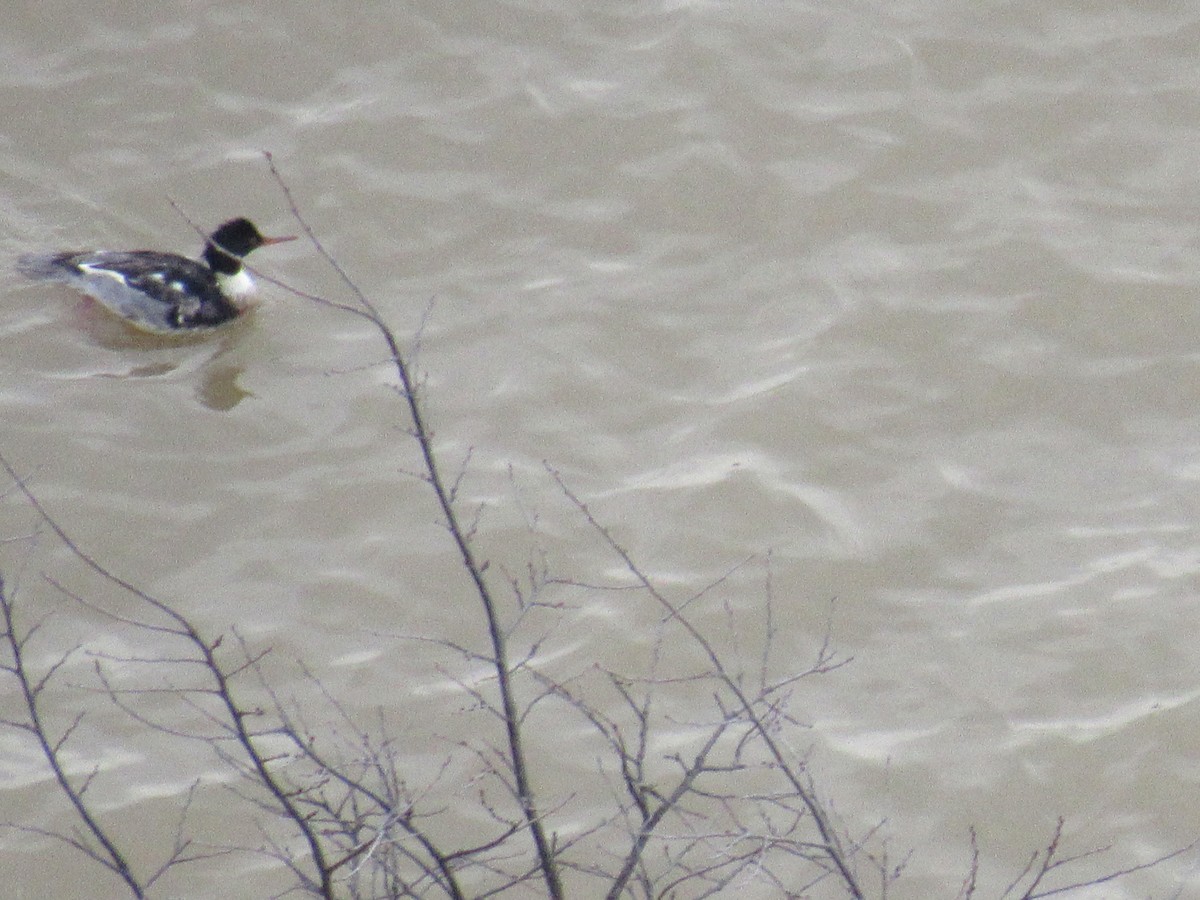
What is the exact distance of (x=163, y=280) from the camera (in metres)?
7.17

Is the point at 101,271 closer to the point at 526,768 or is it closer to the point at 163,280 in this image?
the point at 163,280

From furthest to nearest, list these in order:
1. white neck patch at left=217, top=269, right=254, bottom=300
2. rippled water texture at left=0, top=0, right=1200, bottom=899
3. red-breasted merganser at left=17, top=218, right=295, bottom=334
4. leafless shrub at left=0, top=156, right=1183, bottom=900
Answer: red-breasted merganser at left=17, top=218, right=295, bottom=334
white neck patch at left=217, top=269, right=254, bottom=300
rippled water texture at left=0, top=0, right=1200, bottom=899
leafless shrub at left=0, top=156, right=1183, bottom=900

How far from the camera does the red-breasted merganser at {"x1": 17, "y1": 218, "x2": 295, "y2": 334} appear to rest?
708 centimetres

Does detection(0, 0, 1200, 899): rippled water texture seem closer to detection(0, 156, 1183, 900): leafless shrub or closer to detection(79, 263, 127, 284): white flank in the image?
detection(0, 156, 1183, 900): leafless shrub

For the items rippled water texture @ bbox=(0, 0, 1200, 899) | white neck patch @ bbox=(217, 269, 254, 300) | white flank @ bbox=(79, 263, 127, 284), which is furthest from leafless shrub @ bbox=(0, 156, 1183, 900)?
white flank @ bbox=(79, 263, 127, 284)

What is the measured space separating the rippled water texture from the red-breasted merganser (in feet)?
0.37

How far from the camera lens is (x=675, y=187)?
766cm

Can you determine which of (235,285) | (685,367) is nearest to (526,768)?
(685,367)

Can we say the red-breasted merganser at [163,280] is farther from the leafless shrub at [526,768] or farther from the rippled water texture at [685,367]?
the leafless shrub at [526,768]

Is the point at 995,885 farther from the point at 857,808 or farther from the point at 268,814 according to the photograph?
the point at 268,814

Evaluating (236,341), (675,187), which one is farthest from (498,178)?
(236,341)

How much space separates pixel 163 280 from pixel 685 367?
2116 millimetres

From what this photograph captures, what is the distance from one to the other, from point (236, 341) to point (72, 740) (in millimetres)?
2255

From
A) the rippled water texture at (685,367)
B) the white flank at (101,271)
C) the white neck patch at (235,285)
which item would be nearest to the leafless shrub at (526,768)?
the rippled water texture at (685,367)
